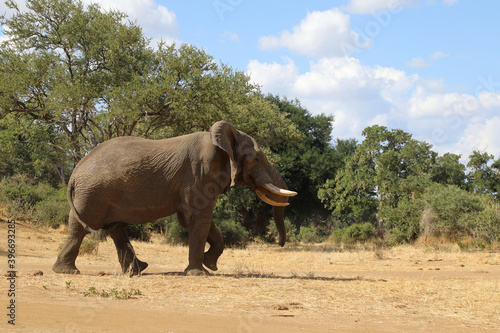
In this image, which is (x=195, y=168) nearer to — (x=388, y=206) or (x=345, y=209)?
(x=388, y=206)

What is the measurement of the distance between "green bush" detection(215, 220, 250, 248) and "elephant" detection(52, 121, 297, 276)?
15564mm

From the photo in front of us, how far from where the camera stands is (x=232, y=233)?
26.5 m

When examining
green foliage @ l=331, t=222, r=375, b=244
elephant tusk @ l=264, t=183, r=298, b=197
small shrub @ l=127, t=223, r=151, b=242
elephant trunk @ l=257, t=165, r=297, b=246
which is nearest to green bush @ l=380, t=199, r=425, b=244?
green foliage @ l=331, t=222, r=375, b=244

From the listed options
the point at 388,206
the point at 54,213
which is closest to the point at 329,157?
the point at 388,206

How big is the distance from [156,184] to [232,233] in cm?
1620

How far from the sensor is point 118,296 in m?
7.65

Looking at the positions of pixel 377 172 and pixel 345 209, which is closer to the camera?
pixel 377 172

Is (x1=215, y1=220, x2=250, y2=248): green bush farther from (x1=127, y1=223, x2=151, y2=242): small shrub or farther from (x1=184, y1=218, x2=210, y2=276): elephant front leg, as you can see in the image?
(x1=184, y1=218, x2=210, y2=276): elephant front leg

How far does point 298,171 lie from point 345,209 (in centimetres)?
547

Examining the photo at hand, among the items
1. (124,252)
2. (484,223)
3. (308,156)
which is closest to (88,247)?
(124,252)

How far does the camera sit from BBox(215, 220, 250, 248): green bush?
2635 centimetres

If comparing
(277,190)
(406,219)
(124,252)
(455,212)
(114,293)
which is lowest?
(114,293)

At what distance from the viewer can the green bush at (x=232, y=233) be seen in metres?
26.4

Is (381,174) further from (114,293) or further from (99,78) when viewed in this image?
(114,293)
